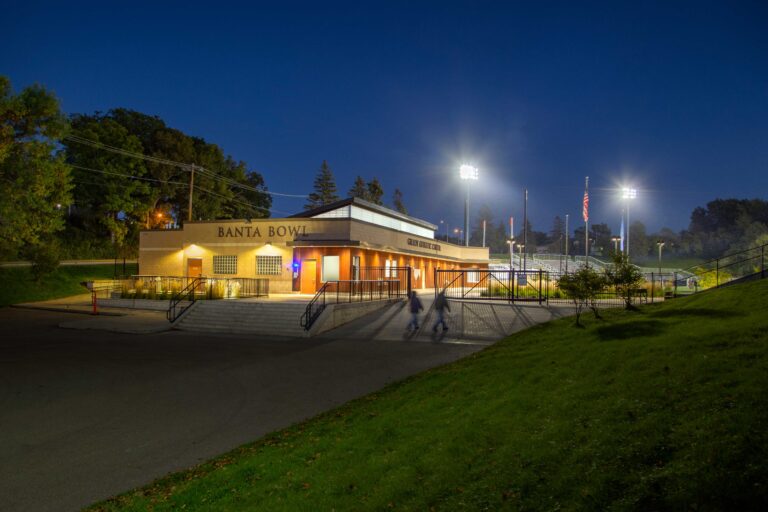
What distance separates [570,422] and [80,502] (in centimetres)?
570

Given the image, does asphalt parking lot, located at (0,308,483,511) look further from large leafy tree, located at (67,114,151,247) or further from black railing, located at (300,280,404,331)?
large leafy tree, located at (67,114,151,247)

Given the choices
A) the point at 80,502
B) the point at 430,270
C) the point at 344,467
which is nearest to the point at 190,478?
the point at 80,502

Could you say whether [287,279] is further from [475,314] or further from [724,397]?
[724,397]

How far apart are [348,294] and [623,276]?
1599cm

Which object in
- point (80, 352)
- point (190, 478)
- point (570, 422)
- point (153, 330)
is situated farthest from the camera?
point (153, 330)

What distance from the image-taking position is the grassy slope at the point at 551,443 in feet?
11.3

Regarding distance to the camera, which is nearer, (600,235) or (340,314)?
(340,314)

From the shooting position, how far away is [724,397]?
4.46 meters

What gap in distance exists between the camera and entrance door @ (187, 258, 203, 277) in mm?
34812

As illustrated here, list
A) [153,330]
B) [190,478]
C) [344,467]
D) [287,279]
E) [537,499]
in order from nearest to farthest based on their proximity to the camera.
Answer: [537,499]
[344,467]
[190,478]
[153,330]
[287,279]

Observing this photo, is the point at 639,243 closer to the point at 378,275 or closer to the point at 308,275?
the point at 378,275

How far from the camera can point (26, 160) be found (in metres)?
32.1

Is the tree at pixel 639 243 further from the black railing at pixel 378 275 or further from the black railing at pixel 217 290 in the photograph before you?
the black railing at pixel 217 290

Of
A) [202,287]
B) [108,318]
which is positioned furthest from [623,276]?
[108,318]
